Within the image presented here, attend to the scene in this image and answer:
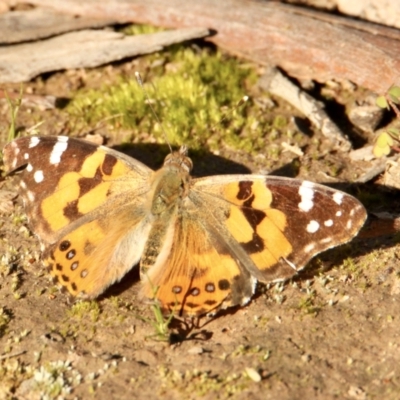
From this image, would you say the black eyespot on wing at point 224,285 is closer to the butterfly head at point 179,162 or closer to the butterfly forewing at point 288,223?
the butterfly forewing at point 288,223

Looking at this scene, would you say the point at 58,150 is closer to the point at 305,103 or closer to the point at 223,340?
the point at 223,340

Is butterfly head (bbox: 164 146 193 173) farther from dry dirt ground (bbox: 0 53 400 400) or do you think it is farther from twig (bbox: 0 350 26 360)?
twig (bbox: 0 350 26 360)

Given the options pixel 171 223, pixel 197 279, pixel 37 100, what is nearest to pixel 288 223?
pixel 197 279

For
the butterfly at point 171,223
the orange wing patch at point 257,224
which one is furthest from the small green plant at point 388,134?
the orange wing patch at point 257,224

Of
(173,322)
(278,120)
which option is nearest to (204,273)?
(173,322)

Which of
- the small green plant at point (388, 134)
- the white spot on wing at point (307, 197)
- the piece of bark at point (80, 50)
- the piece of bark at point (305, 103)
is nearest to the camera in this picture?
the white spot on wing at point (307, 197)

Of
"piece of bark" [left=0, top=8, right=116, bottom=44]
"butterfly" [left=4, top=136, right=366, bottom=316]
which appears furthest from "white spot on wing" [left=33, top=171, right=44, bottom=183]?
"piece of bark" [left=0, top=8, right=116, bottom=44]
